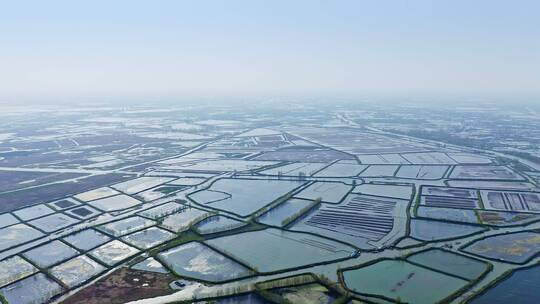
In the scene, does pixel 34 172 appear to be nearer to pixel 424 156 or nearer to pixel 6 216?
pixel 6 216

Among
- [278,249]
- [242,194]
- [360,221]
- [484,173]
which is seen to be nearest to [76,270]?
[278,249]

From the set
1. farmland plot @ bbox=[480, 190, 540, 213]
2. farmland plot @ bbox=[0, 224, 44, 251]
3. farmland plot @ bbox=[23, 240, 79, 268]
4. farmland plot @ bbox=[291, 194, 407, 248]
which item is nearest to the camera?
farmland plot @ bbox=[23, 240, 79, 268]

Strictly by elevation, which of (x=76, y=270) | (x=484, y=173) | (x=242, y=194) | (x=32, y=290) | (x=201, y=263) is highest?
(x=484, y=173)

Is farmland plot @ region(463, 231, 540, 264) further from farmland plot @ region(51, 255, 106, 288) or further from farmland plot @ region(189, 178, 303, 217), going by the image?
farmland plot @ region(51, 255, 106, 288)

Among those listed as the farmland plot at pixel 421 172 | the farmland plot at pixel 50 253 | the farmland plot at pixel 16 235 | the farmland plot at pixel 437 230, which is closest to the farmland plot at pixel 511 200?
the farmland plot at pixel 437 230

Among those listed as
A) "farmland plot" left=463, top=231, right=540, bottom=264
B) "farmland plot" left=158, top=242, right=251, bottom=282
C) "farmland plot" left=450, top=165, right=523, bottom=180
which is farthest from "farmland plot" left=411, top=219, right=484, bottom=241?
"farmland plot" left=450, top=165, right=523, bottom=180

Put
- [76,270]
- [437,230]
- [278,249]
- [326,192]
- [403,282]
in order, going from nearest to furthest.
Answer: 1. [403,282]
2. [76,270]
3. [278,249]
4. [437,230]
5. [326,192]

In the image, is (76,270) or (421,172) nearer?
(76,270)

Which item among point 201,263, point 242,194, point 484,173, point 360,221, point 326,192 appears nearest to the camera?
point 201,263

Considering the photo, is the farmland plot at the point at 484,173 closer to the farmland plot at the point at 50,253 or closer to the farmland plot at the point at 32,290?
the farmland plot at the point at 50,253

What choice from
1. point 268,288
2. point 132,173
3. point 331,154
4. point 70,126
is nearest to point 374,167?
point 331,154

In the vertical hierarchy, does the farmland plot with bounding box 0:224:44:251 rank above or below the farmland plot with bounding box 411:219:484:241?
below

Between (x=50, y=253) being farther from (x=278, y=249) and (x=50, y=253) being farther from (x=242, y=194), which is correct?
(x=242, y=194)
